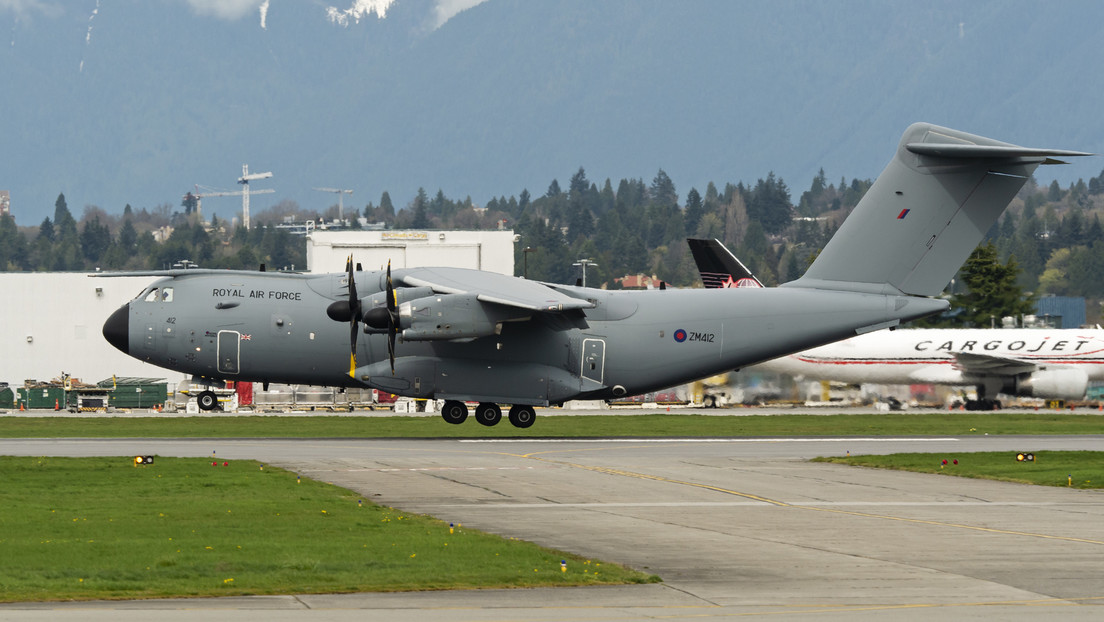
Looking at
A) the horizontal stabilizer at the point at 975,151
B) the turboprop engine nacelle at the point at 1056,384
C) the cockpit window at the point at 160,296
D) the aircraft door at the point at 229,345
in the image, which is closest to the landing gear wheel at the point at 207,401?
the aircraft door at the point at 229,345

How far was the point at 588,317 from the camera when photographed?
39938 millimetres

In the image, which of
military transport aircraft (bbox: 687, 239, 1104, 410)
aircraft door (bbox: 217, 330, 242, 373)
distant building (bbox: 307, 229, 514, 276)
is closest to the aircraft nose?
aircraft door (bbox: 217, 330, 242, 373)

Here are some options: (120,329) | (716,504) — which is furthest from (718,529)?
(120,329)

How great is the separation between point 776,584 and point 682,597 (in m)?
1.42

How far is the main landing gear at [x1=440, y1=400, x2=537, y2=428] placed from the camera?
41.0m

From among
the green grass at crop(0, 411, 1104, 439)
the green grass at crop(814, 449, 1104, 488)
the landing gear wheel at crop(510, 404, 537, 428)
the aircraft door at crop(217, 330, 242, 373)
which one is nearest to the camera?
the green grass at crop(814, 449, 1104, 488)

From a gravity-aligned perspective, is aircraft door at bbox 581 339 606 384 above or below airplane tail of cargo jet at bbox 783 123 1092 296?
below

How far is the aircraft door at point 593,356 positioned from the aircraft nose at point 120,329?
14047 millimetres

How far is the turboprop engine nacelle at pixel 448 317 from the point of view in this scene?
1451 inches

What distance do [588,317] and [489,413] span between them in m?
4.42

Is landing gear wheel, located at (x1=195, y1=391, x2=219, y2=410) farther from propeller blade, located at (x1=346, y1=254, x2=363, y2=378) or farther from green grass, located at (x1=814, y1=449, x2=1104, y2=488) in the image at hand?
green grass, located at (x1=814, y1=449, x2=1104, y2=488)

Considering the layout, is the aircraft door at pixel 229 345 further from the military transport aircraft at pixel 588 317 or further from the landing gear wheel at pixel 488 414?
the landing gear wheel at pixel 488 414

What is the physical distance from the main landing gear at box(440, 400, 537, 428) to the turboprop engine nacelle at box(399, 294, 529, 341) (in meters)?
4.20

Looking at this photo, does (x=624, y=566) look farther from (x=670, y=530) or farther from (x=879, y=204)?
(x=879, y=204)
